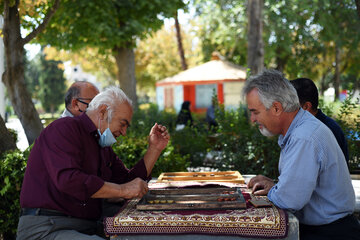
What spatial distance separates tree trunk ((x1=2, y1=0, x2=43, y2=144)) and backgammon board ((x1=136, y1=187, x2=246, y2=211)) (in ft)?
15.5

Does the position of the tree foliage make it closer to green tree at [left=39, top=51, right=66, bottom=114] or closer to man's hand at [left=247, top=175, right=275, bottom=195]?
man's hand at [left=247, top=175, right=275, bottom=195]

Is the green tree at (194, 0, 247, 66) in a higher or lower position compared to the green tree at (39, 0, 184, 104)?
higher

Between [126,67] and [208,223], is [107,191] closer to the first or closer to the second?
[208,223]

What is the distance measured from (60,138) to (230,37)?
2252cm

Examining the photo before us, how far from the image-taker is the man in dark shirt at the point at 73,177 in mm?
2662

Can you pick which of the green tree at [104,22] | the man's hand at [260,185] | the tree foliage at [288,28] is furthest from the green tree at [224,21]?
the man's hand at [260,185]

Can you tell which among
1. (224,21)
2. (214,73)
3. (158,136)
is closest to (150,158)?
(158,136)

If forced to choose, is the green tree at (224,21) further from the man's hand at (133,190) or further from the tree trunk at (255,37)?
the man's hand at (133,190)

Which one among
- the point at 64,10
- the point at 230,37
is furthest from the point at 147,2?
the point at 230,37

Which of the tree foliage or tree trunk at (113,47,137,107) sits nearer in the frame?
tree trunk at (113,47,137,107)

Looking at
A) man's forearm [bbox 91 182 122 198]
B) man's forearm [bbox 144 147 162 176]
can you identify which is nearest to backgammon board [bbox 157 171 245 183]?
man's forearm [bbox 144 147 162 176]

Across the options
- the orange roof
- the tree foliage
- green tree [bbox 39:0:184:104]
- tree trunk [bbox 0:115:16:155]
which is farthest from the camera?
the tree foliage

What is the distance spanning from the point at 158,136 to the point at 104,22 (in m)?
7.47

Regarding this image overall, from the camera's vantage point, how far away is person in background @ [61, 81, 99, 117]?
14.4 feet
